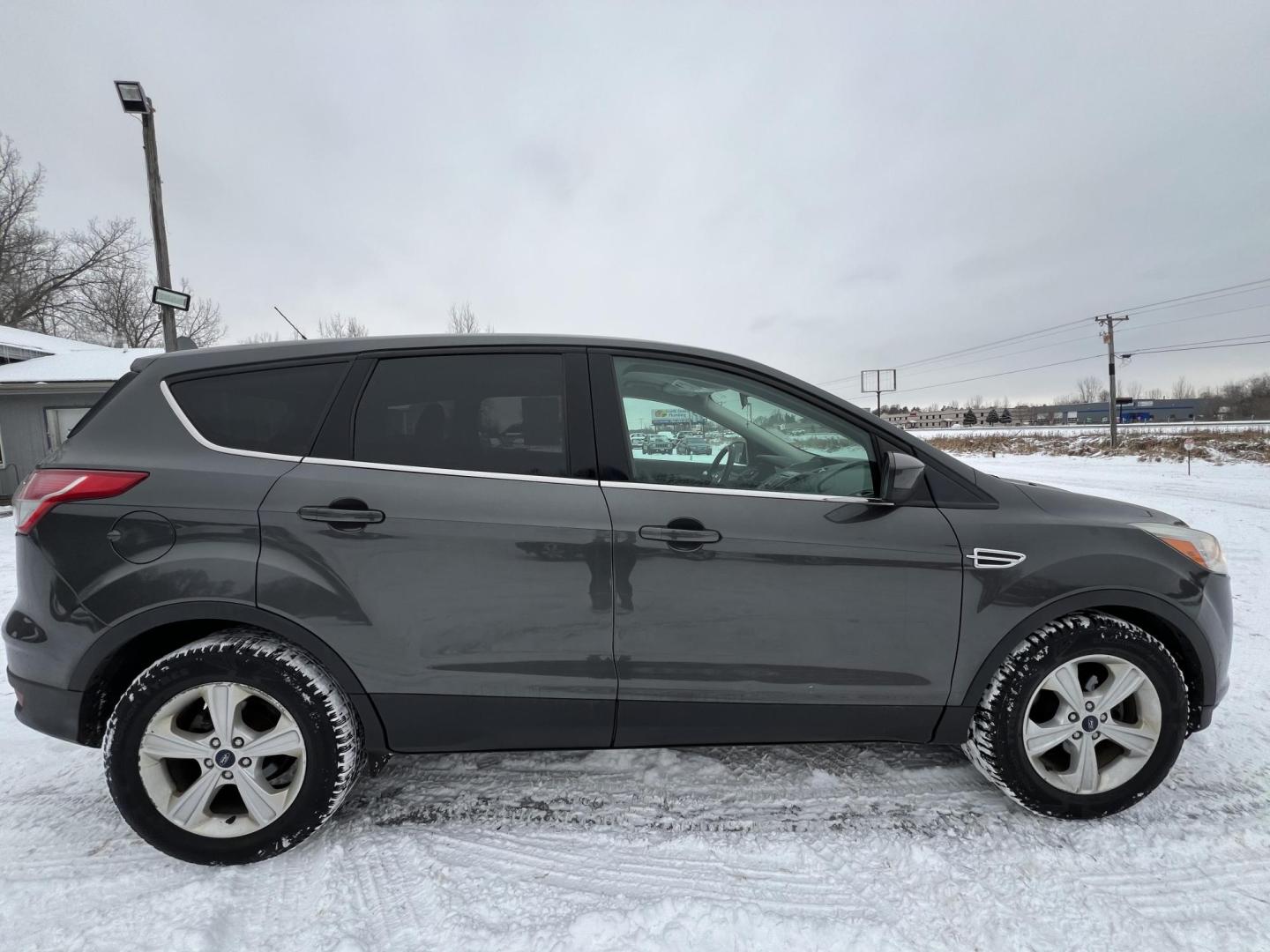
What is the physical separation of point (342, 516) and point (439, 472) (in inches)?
13.4

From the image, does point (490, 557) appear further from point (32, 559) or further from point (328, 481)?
point (32, 559)

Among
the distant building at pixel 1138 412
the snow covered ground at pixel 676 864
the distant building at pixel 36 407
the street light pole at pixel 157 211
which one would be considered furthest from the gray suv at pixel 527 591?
the distant building at pixel 1138 412

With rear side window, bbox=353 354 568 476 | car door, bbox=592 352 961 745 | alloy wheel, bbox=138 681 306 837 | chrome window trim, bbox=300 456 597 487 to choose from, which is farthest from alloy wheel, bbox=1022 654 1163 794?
alloy wheel, bbox=138 681 306 837

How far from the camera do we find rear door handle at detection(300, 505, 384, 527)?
190 cm

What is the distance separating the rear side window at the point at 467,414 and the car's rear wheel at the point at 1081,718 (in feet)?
6.01

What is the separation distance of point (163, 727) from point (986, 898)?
8.90 ft

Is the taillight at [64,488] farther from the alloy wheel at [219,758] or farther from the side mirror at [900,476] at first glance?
the side mirror at [900,476]

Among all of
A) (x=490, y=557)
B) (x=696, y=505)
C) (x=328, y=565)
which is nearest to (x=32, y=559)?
(x=328, y=565)

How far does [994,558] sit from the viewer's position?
6.70ft

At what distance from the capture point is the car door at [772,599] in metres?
1.96

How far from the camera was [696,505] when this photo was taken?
1980 millimetres

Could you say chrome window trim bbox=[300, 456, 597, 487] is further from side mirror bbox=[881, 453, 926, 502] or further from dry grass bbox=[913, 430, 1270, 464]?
dry grass bbox=[913, 430, 1270, 464]

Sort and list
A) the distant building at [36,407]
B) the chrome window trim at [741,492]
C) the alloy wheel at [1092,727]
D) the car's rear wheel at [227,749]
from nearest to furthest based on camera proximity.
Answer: the car's rear wheel at [227,749] → the chrome window trim at [741,492] → the alloy wheel at [1092,727] → the distant building at [36,407]

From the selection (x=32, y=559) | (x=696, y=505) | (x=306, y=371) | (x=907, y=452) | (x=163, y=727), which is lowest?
(x=163, y=727)
